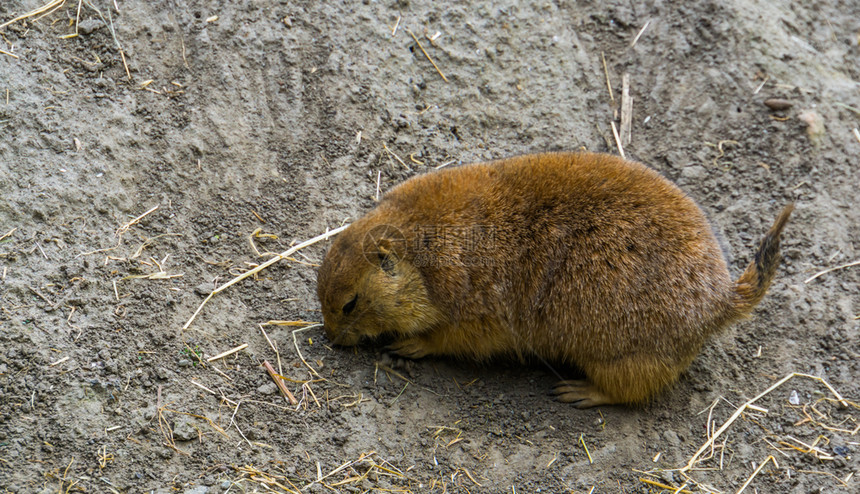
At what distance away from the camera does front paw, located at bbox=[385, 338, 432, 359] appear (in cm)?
459

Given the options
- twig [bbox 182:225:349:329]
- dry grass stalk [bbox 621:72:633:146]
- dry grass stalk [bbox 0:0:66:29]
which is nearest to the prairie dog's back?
twig [bbox 182:225:349:329]

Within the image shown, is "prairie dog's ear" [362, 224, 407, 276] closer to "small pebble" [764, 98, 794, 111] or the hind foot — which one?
the hind foot

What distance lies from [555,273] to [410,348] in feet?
3.79

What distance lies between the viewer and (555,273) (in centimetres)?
427

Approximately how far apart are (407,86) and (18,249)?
3.42m

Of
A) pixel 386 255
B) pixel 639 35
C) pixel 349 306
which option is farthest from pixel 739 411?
pixel 639 35

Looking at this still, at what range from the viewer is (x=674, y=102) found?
641cm

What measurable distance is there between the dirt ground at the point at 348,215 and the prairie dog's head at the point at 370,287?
30 centimetres

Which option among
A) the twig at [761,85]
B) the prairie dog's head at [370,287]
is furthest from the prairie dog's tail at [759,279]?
the twig at [761,85]

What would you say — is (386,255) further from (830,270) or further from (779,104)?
(779,104)

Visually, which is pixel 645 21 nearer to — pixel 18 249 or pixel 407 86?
pixel 407 86

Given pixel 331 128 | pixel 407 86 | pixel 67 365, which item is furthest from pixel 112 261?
pixel 407 86

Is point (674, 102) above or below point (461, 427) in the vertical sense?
above

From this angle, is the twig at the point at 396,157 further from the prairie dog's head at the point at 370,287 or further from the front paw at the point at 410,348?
the front paw at the point at 410,348
